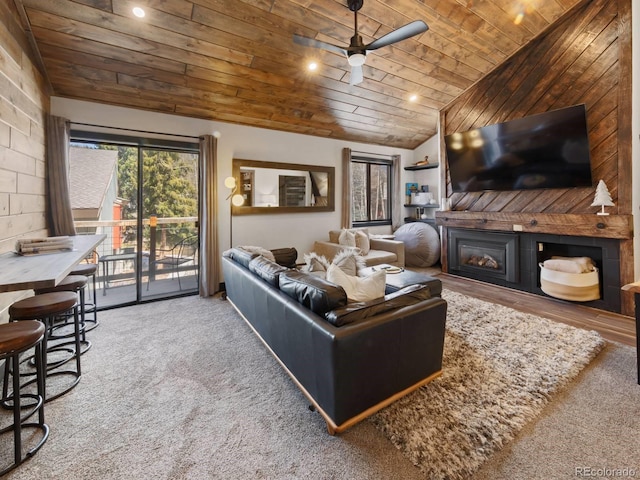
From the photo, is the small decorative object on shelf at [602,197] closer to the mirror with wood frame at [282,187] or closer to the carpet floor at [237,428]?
the carpet floor at [237,428]

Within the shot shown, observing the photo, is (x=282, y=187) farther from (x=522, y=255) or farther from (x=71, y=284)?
(x=522, y=255)

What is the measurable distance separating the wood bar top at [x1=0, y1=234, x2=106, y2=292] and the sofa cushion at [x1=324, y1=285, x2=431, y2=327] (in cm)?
149

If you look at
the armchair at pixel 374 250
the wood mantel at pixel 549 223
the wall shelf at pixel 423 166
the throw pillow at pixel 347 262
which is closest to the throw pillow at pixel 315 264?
the throw pillow at pixel 347 262

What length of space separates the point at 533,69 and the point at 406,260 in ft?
11.4

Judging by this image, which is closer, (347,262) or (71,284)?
(71,284)

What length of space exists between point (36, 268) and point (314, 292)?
1.69m

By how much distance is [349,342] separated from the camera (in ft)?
4.80

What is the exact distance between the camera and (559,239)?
3.67 metres

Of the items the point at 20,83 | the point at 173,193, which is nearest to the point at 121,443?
the point at 20,83

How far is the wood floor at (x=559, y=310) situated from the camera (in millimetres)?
2842

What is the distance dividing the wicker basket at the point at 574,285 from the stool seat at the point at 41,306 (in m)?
4.96

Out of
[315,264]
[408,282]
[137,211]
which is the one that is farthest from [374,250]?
[137,211]

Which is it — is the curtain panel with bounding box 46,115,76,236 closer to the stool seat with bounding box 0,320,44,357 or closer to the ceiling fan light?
the stool seat with bounding box 0,320,44,357

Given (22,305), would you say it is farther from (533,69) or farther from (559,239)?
(533,69)
